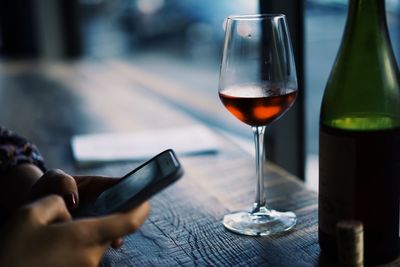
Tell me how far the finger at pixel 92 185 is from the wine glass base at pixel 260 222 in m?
0.15

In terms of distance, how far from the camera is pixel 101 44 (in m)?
3.86

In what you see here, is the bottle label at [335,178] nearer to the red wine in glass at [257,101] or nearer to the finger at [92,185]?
the red wine in glass at [257,101]

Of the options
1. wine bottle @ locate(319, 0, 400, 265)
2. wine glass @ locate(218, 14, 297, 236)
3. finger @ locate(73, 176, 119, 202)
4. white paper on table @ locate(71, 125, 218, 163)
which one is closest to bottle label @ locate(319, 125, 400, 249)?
wine bottle @ locate(319, 0, 400, 265)

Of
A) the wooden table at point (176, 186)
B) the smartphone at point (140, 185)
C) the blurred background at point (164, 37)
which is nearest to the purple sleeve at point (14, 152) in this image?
the wooden table at point (176, 186)

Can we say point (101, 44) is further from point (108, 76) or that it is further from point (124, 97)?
point (124, 97)

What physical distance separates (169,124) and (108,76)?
0.75m

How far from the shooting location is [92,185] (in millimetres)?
731

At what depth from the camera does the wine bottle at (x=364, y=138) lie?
0.59 m

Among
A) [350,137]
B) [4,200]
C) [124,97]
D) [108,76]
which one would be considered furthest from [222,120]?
[350,137]

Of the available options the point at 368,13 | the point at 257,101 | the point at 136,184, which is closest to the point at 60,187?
the point at 136,184

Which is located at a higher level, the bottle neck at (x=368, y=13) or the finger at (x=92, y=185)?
the bottle neck at (x=368, y=13)

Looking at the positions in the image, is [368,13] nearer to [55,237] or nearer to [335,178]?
[335,178]

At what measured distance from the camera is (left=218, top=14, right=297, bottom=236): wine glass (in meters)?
0.70

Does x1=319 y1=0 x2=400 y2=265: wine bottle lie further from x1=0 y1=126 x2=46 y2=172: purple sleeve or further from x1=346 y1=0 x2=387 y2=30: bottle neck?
x1=0 y1=126 x2=46 y2=172: purple sleeve
